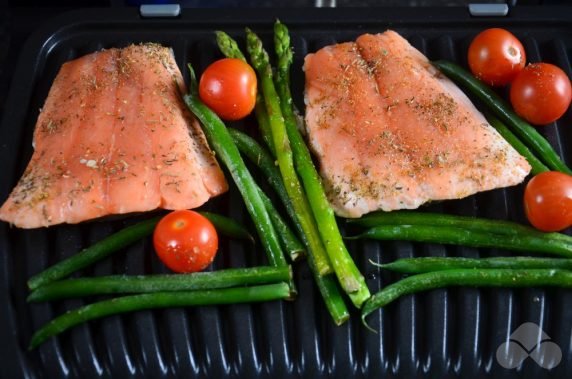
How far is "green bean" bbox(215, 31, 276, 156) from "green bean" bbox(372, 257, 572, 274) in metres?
0.95

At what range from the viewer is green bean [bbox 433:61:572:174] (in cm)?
383

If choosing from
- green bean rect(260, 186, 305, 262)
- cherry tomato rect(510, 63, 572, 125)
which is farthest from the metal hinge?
green bean rect(260, 186, 305, 262)

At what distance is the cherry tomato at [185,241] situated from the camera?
11.0 ft

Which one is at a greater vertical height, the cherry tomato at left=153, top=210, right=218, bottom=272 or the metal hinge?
the metal hinge

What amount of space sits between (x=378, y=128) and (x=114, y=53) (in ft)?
5.45

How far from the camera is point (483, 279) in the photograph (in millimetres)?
3428

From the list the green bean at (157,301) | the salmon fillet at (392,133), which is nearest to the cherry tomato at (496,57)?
the salmon fillet at (392,133)

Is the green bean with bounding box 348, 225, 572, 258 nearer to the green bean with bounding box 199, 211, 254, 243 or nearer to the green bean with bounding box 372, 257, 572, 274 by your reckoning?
the green bean with bounding box 372, 257, 572, 274

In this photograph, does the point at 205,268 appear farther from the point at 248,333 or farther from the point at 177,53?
the point at 177,53

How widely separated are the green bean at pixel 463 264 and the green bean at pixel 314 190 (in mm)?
178

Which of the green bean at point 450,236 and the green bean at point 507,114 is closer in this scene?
the green bean at point 450,236

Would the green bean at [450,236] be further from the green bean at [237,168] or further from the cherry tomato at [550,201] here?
the green bean at [237,168]

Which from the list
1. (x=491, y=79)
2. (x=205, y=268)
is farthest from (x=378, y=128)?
(x=205, y=268)

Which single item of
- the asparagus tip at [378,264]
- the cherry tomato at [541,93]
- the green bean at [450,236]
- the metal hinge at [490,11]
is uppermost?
the metal hinge at [490,11]
